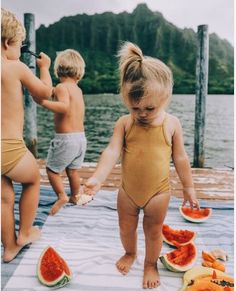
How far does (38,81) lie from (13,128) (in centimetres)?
23

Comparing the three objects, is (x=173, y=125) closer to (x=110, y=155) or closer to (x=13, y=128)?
(x=110, y=155)

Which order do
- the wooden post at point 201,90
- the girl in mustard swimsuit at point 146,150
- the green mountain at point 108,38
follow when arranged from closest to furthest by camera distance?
the girl in mustard swimsuit at point 146,150 → the green mountain at point 108,38 → the wooden post at point 201,90

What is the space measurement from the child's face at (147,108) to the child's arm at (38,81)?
45 cm

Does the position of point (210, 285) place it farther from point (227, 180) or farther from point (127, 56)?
point (227, 180)

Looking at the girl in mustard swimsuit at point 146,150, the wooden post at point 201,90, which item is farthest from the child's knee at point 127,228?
the wooden post at point 201,90

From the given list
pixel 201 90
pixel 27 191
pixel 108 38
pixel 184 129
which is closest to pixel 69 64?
pixel 108 38

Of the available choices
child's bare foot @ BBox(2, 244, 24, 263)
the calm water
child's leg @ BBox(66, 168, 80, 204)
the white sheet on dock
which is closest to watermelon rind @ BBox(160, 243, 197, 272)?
the white sheet on dock

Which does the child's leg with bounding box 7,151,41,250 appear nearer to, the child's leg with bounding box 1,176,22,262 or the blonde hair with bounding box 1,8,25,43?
the child's leg with bounding box 1,176,22,262

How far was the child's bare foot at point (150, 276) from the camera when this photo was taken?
1.65 m

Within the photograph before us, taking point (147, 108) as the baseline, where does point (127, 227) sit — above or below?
below

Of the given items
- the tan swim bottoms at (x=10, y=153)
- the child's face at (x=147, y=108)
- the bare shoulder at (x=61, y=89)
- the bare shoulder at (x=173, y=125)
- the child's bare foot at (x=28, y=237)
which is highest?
the bare shoulder at (x=61, y=89)

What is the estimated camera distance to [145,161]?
1639 millimetres

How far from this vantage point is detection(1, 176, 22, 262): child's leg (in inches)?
70.0

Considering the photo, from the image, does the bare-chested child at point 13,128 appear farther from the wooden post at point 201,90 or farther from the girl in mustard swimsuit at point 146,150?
the wooden post at point 201,90
